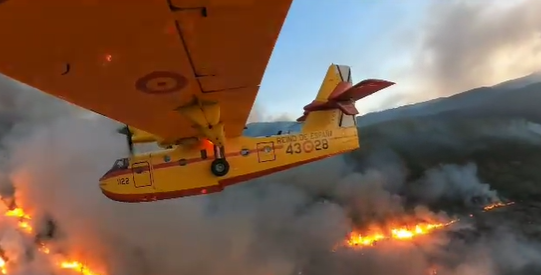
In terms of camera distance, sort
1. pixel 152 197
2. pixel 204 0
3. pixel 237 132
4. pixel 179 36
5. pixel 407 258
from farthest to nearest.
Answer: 1. pixel 407 258
2. pixel 152 197
3. pixel 237 132
4. pixel 179 36
5. pixel 204 0

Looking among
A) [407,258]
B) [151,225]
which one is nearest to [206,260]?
[151,225]

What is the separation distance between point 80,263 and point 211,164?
32.7 feet


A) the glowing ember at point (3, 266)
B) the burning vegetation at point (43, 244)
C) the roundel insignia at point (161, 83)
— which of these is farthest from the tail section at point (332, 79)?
the glowing ember at point (3, 266)

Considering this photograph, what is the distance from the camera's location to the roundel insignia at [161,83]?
763 cm

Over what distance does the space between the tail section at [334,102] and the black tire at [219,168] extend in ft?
9.34

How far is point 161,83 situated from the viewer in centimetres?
814

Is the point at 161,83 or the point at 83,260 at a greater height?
the point at 161,83

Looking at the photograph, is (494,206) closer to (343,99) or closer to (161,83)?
(343,99)

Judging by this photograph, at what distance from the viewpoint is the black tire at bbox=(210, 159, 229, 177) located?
1505cm

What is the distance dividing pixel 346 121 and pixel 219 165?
429cm

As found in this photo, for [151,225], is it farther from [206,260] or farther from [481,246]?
[481,246]

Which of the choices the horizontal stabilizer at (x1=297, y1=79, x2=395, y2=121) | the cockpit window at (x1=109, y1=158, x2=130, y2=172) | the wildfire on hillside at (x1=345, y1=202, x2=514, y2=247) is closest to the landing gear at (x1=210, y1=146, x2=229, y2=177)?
the cockpit window at (x1=109, y1=158, x2=130, y2=172)

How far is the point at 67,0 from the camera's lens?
488cm

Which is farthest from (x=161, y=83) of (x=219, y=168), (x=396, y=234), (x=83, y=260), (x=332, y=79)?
(x=396, y=234)
